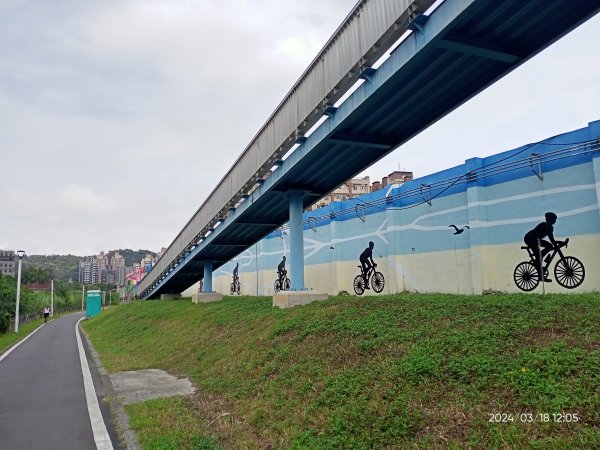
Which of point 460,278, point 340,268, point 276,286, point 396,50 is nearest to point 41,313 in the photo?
point 276,286

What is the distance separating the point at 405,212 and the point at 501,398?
13.1 metres

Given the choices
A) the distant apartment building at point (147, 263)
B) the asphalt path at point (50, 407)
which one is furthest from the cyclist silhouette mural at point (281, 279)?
the asphalt path at point (50, 407)

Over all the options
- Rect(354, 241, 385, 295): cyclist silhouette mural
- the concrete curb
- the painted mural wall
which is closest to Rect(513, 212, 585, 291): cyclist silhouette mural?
the painted mural wall

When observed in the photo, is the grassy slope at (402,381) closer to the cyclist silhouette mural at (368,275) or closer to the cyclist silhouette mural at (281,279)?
the cyclist silhouette mural at (368,275)

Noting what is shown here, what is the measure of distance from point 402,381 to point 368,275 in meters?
13.9

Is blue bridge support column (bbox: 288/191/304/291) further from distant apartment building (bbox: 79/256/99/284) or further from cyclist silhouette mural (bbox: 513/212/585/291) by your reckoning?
distant apartment building (bbox: 79/256/99/284)

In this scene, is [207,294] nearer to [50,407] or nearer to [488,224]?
[50,407]

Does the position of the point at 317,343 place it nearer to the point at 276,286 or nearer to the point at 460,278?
the point at 460,278

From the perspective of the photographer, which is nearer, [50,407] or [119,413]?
[119,413]

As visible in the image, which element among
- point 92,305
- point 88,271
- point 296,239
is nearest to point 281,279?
point 296,239

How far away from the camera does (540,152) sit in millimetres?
12367

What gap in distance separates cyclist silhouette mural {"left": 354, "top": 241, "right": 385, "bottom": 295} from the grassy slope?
28.6ft

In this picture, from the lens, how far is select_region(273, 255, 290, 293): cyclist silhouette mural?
27498 millimetres

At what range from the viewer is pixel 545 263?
39.5ft
